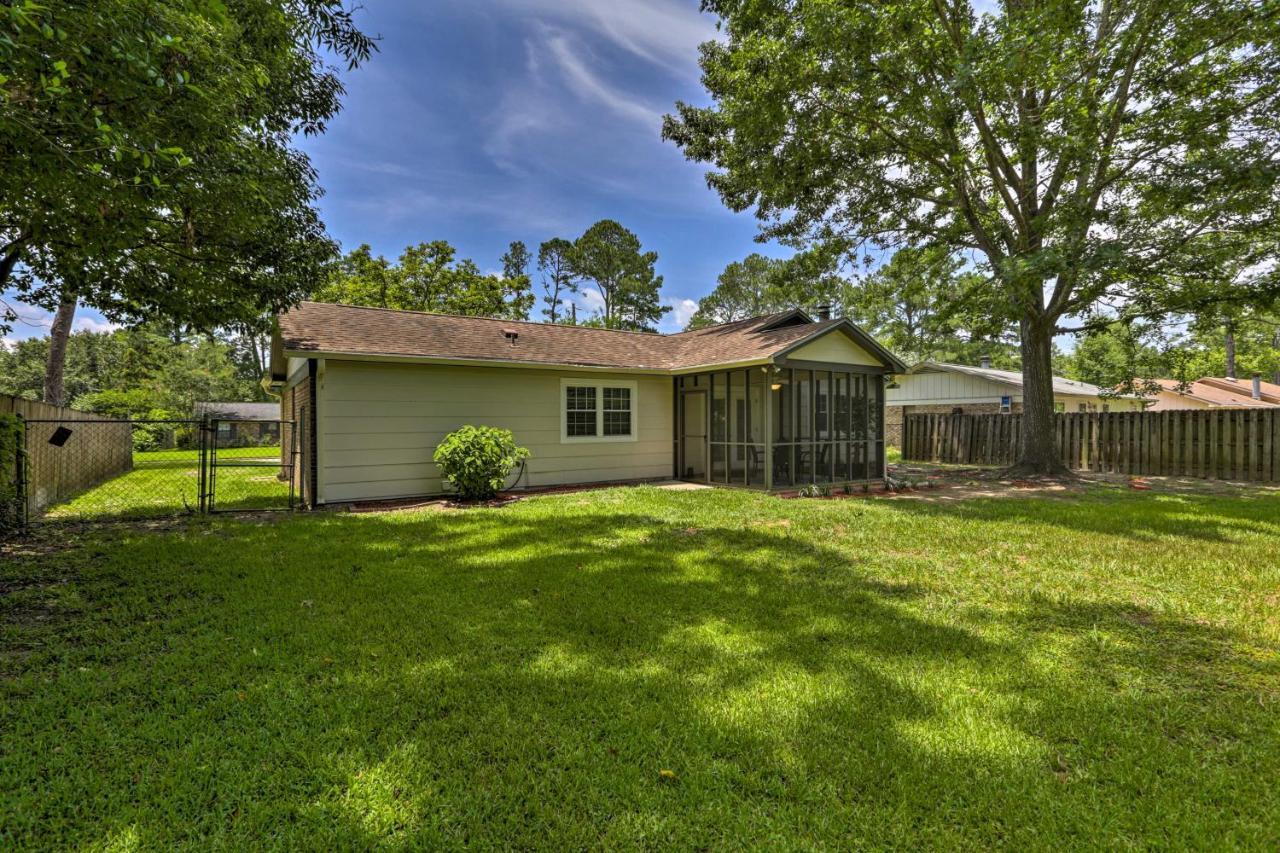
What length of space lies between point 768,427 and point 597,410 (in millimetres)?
3588

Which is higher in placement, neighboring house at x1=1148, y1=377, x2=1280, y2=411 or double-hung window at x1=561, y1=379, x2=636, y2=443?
neighboring house at x1=1148, y1=377, x2=1280, y2=411

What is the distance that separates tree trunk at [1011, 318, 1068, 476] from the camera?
491 inches

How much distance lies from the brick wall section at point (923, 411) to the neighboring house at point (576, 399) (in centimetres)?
1051

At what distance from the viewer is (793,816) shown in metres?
2.08

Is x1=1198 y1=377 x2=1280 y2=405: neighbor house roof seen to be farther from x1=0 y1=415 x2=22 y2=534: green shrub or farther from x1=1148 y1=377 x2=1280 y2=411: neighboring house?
x1=0 y1=415 x2=22 y2=534: green shrub

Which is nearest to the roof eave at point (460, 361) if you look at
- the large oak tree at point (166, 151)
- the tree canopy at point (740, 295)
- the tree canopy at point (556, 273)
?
the large oak tree at point (166, 151)

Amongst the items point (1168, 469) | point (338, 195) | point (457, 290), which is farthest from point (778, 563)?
point (457, 290)

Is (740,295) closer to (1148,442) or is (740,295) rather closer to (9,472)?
(1148,442)

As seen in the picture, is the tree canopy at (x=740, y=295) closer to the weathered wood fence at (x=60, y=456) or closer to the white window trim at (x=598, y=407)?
the white window trim at (x=598, y=407)

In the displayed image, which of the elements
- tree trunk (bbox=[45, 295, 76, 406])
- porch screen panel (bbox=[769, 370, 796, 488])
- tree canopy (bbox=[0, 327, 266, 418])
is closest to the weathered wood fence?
tree trunk (bbox=[45, 295, 76, 406])

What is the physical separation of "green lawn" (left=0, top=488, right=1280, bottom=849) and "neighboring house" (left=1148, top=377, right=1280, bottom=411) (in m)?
28.4

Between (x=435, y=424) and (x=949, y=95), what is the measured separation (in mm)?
11278

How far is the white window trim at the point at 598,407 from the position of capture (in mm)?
11312

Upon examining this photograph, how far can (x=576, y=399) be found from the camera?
1151cm
